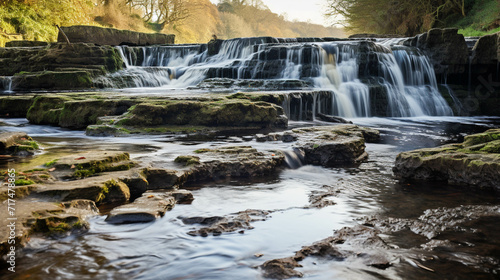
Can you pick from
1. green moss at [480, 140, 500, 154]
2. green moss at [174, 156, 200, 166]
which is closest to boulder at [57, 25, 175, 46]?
green moss at [174, 156, 200, 166]

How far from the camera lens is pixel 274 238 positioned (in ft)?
10.4

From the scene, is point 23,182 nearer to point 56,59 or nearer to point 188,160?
point 188,160

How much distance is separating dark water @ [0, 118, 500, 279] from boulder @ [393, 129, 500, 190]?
238 mm

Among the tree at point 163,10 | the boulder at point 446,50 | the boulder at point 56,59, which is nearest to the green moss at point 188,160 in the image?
the boulder at point 56,59

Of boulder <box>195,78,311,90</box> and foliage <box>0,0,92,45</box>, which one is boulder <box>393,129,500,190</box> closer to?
boulder <box>195,78,311,90</box>

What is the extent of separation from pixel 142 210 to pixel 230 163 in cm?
172

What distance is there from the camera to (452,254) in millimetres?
2836

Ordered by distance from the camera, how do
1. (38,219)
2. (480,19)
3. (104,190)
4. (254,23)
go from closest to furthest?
(38,219)
(104,190)
(480,19)
(254,23)

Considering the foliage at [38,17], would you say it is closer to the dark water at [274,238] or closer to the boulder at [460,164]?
the dark water at [274,238]

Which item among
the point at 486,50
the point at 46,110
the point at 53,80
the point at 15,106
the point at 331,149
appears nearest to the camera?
the point at 331,149

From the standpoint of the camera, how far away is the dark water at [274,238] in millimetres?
2605

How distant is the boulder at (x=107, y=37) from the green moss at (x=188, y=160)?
19375mm

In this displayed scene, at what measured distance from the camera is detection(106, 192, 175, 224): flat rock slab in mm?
3408

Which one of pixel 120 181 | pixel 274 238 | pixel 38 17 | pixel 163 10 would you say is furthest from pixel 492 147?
pixel 163 10
